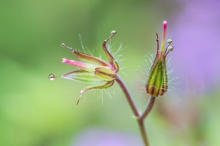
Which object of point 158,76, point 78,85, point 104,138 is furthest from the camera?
point 78,85

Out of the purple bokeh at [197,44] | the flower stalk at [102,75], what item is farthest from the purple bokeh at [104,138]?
the flower stalk at [102,75]

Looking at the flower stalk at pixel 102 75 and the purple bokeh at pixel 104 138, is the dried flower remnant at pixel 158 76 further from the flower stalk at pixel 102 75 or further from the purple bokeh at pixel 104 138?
the purple bokeh at pixel 104 138

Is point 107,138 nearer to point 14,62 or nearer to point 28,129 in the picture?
point 28,129

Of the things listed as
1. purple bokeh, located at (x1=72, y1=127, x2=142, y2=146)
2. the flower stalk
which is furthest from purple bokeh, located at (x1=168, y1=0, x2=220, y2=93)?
the flower stalk

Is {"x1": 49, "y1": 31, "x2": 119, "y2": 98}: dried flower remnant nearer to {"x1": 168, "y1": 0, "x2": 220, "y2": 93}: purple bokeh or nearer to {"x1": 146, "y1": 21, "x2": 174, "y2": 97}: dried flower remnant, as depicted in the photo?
{"x1": 146, "y1": 21, "x2": 174, "y2": 97}: dried flower remnant

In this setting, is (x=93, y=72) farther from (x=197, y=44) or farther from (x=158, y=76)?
(x=197, y=44)

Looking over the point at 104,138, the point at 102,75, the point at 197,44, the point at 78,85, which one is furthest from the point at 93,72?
the point at 197,44

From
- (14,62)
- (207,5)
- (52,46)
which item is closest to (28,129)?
(14,62)
